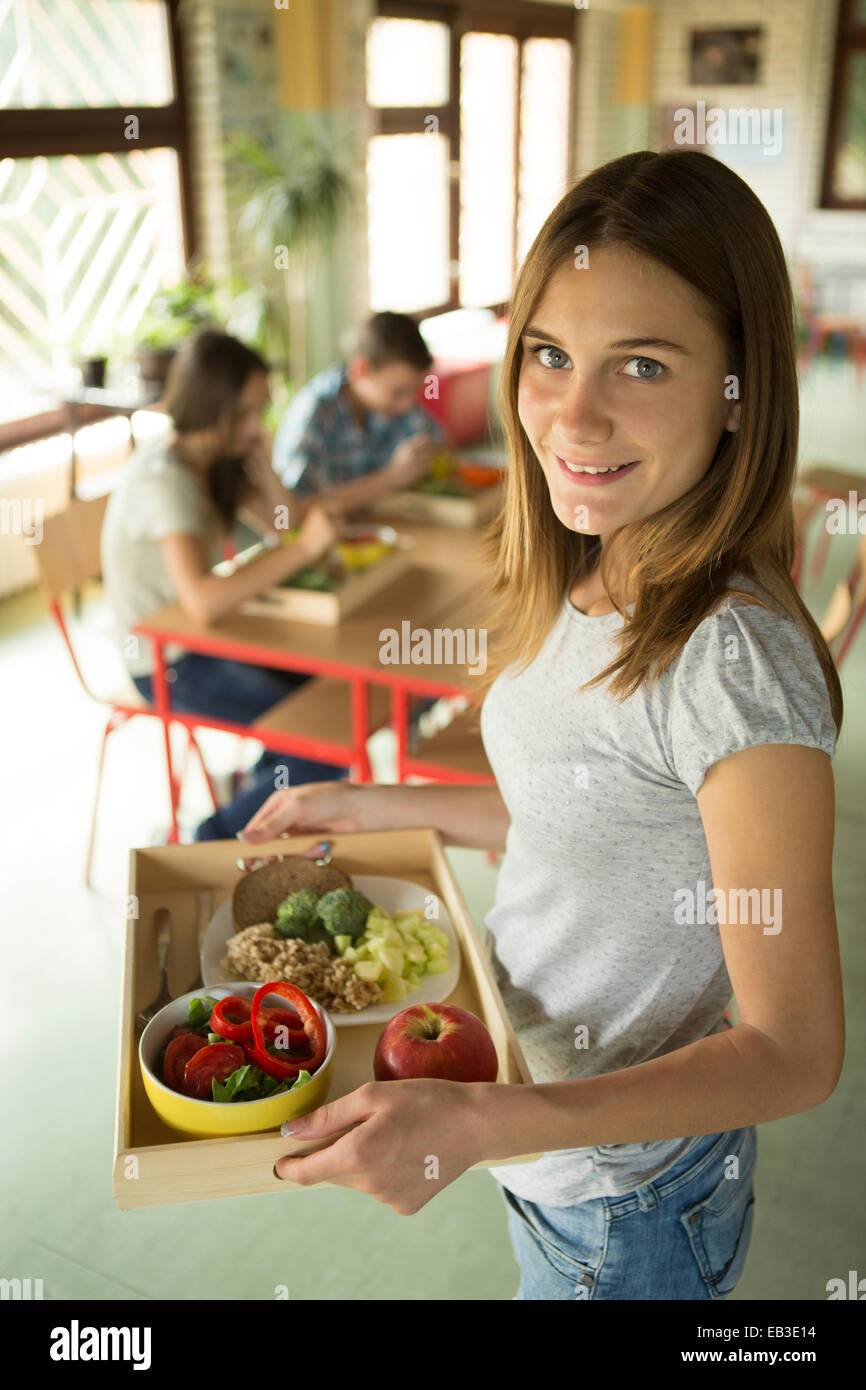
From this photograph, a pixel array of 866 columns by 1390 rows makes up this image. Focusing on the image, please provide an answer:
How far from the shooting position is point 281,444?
3648mm

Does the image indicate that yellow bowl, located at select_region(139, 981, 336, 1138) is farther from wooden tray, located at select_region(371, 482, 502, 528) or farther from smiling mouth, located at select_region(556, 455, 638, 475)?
wooden tray, located at select_region(371, 482, 502, 528)

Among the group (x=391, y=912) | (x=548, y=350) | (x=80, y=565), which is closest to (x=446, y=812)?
(x=391, y=912)

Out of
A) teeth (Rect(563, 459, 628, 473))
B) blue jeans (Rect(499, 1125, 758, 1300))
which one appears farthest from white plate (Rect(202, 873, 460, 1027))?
teeth (Rect(563, 459, 628, 473))

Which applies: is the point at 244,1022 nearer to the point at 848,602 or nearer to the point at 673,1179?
the point at 673,1179

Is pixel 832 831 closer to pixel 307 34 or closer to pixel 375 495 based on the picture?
pixel 375 495

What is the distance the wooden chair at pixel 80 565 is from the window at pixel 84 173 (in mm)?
2153

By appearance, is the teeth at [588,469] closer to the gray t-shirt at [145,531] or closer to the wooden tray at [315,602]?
the wooden tray at [315,602]

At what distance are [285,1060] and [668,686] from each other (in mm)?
477

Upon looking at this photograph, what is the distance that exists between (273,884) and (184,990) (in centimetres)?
16

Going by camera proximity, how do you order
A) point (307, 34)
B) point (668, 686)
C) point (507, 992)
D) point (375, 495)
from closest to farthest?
point (668, 686)
point (507, 992)
point (375, 495)
point (307, 34)

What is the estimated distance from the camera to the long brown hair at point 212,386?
277 centimetres

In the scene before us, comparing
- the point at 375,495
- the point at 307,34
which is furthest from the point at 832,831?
the point at 307,34

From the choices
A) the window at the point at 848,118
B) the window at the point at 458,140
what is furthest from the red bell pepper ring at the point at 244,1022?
the window at the point at 848,118

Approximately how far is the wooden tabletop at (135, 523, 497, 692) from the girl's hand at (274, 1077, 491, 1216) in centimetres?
144
